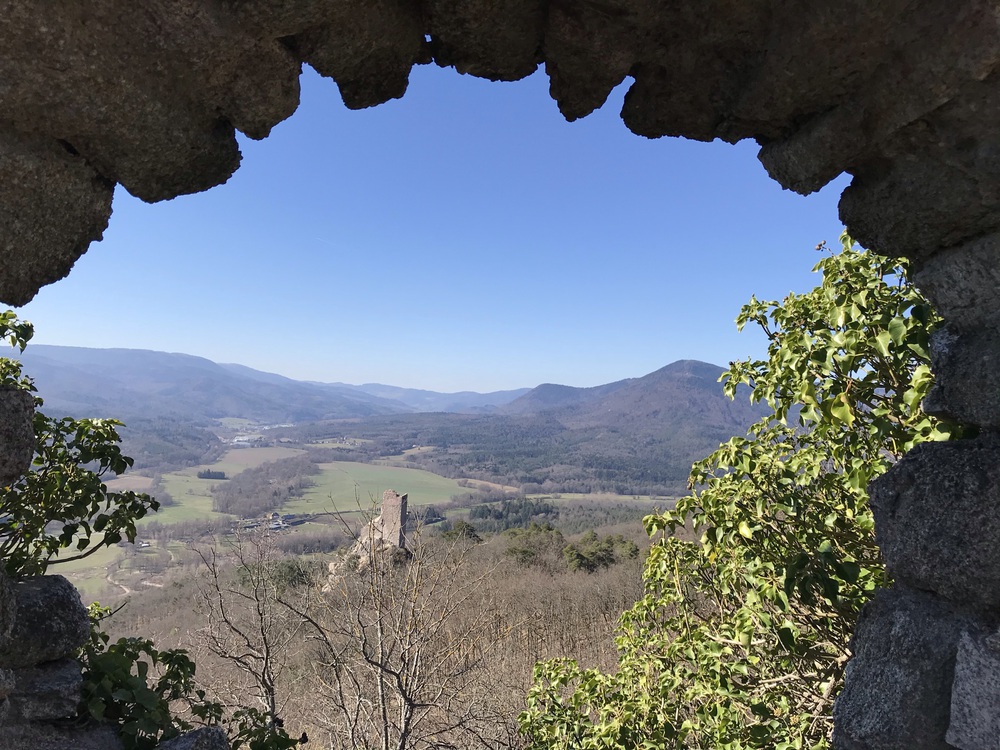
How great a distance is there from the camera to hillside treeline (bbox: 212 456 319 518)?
236 ft

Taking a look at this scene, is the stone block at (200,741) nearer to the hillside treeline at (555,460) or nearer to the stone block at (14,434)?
the stone block at (14,434)

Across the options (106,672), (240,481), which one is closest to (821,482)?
(106,672)

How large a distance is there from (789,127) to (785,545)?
8.06 feet

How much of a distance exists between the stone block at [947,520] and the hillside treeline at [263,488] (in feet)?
211

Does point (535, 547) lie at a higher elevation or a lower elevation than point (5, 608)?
lower

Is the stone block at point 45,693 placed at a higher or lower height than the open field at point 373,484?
higher

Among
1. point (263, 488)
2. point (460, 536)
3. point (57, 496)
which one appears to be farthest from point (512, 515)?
point (57, 496)

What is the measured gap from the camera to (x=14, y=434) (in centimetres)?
195

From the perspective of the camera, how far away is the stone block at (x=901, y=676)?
1727 mm

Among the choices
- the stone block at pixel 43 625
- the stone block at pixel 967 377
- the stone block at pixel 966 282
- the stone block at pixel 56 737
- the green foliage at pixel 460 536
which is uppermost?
the stone block at pixel 966 282

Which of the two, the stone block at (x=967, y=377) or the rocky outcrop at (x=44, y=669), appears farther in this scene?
the rocky outcrop at (x=44, y=669)

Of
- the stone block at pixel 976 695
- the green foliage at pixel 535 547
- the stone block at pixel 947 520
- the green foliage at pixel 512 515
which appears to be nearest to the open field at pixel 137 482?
the green foliage at pixel 512 515

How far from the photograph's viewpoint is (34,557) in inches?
120

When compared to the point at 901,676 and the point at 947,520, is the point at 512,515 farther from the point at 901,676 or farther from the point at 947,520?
the point at 947,520
